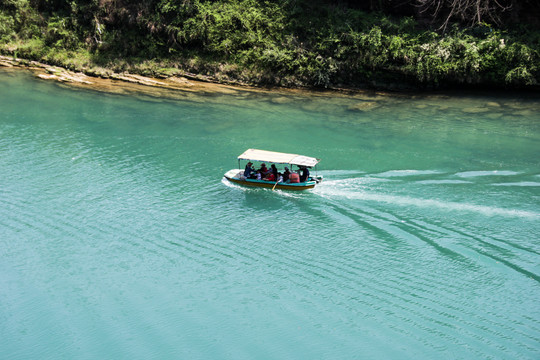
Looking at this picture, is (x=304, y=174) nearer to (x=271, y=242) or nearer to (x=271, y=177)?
(x=271, y=177)

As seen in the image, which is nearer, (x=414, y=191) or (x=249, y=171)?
(x=414, y=191)

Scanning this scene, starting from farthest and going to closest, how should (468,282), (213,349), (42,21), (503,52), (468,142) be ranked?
(42,21) → (503,52) → (468,142) → (468,282) → (213,349)

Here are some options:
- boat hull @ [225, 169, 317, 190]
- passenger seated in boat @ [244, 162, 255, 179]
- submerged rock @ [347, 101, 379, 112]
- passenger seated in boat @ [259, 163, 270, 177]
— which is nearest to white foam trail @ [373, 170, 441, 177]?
boat hull @ [225, 169, 317, 190]

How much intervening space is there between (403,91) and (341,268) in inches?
791

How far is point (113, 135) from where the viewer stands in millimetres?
25312

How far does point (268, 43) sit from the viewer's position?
1304 inches

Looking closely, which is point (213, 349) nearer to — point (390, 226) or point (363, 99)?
point (390, 226)

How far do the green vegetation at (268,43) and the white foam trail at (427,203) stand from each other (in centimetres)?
1459

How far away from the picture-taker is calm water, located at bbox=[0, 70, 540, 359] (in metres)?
12.2

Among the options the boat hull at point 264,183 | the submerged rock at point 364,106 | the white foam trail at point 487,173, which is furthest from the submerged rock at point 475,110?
the boat hull at point 264,183

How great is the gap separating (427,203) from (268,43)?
1955 cm

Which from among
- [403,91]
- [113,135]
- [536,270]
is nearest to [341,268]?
[536,270]

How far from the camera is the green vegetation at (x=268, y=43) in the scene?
29.6 meters

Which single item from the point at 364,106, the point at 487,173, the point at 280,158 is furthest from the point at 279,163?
the point at 364,106
